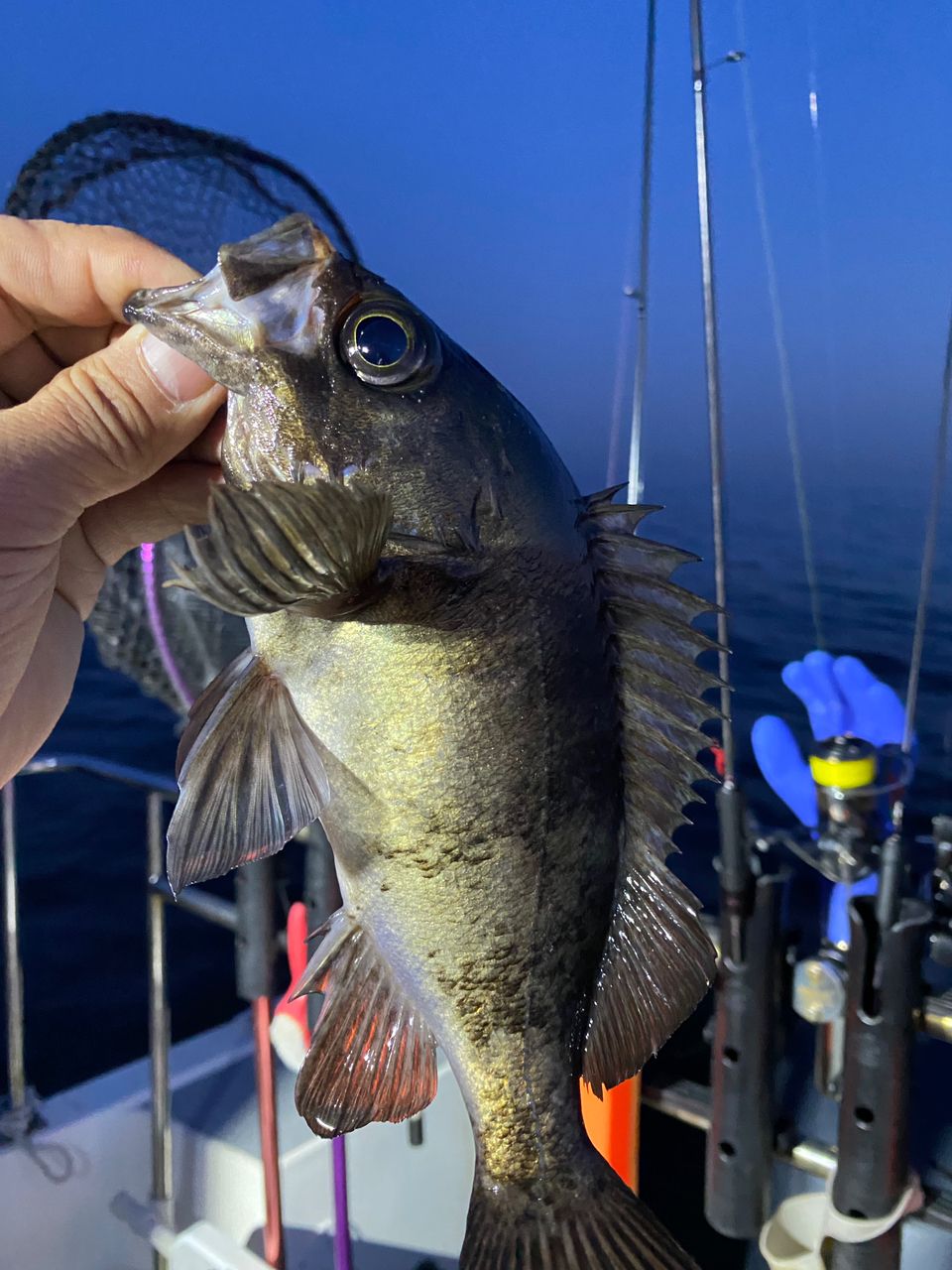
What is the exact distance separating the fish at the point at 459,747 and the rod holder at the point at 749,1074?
1216 mm

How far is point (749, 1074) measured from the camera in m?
2.34

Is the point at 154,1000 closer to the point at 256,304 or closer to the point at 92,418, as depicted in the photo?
the point at 92,418

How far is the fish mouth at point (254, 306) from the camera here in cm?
105

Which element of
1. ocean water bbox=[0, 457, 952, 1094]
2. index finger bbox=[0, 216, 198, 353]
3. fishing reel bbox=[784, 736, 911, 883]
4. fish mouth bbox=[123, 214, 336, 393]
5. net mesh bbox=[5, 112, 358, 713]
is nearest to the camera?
fish mouth bbox=[123, 214, 336, 393]

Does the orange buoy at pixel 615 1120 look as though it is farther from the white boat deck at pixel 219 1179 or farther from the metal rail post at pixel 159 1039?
the metal rail post at pixel 159 1039

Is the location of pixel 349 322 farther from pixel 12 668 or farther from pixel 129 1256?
pixel 129 1256

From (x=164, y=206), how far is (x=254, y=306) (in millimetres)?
1348

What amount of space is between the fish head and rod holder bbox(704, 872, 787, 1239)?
1736 mm

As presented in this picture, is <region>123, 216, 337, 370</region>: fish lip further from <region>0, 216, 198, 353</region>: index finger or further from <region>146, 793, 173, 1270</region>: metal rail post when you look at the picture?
<region>146, 793, 173, 1270</region>: metal rail post

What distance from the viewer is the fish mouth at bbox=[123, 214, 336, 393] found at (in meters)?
1.05

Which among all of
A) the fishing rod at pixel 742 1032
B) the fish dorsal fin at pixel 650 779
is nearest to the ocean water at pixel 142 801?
the fishing rod at pixel 742 1032

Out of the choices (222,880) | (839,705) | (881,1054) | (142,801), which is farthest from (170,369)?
(142,801)

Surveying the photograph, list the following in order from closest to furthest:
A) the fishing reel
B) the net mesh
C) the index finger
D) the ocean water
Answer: the index finger < the net mesh < the fishing reel < the ocean water

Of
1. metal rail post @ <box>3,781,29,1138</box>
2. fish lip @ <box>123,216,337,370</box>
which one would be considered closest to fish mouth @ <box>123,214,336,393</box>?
fish lip @ <box>123,216,337,370</box>
